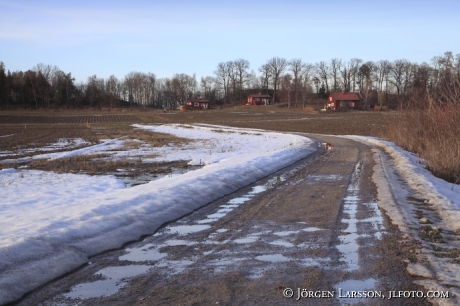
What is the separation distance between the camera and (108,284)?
6.25 metres

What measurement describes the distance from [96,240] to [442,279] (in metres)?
5.65

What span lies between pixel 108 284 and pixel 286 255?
276 centimetres

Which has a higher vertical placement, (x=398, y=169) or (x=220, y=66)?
(x=220, y=66)

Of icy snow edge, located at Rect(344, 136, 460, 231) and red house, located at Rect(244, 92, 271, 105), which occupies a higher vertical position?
red house, located at Rect(244, 92, 271, 105)

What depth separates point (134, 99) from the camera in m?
177

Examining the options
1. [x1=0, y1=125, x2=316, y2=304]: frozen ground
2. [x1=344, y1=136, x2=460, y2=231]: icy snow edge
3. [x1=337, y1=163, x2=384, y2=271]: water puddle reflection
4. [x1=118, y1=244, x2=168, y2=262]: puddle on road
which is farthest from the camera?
[x1=344, y1=136, x2=460, y2=231]: icy snow edge

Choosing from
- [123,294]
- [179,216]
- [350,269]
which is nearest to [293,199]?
[179,216]

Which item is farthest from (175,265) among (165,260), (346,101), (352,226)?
(346,101)

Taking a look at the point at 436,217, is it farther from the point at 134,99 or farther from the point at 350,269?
the point at 134,99

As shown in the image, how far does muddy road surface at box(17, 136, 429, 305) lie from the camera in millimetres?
5645

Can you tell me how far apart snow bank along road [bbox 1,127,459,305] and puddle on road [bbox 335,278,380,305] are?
1 centimetres

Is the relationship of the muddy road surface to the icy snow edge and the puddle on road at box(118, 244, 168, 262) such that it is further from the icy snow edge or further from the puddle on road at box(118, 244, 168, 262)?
the icy snow edge

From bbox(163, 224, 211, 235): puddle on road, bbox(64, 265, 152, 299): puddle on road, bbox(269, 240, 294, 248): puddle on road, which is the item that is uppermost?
bbox(269, 240, 294, 248): puddle on road

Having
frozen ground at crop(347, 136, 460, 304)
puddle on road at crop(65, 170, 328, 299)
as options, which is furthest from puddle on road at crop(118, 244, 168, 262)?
frozen ground at crop(347, 136, 460, 304)
